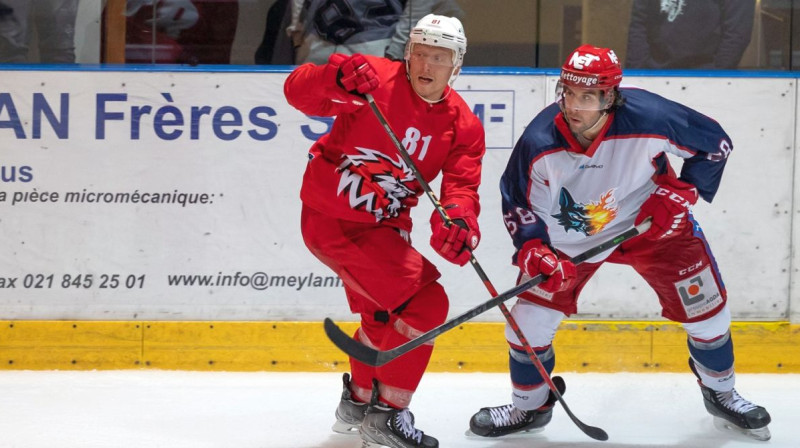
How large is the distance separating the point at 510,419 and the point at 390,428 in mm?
515

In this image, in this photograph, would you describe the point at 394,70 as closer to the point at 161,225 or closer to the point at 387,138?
the point at 387,138

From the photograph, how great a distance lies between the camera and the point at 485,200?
147 inches

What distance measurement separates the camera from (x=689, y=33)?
3844 mm

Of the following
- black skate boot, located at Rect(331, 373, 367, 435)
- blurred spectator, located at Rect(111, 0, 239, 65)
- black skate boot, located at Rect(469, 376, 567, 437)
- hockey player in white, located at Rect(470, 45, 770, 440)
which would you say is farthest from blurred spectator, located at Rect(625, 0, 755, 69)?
black skate boot, located at Rect(331, 373, 367, 435)

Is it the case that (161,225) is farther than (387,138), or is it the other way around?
(161,225)

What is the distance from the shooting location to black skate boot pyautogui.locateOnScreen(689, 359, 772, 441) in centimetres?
293

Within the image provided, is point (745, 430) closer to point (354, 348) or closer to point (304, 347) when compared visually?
point (354, 348)

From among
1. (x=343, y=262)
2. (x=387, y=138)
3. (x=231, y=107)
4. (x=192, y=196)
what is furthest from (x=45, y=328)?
(x=387, y=138)

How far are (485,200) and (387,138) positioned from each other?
1.07 m

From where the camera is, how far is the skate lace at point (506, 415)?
3006 mm

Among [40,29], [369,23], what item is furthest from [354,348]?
[40,29]

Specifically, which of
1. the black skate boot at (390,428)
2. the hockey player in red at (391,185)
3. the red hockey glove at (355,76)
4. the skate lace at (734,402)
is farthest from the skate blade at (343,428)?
the skate lace at (734,402)

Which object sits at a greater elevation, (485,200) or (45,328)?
(485,200)

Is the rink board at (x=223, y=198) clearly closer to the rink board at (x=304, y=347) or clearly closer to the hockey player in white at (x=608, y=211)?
the rink board at (x=304, y=347)
